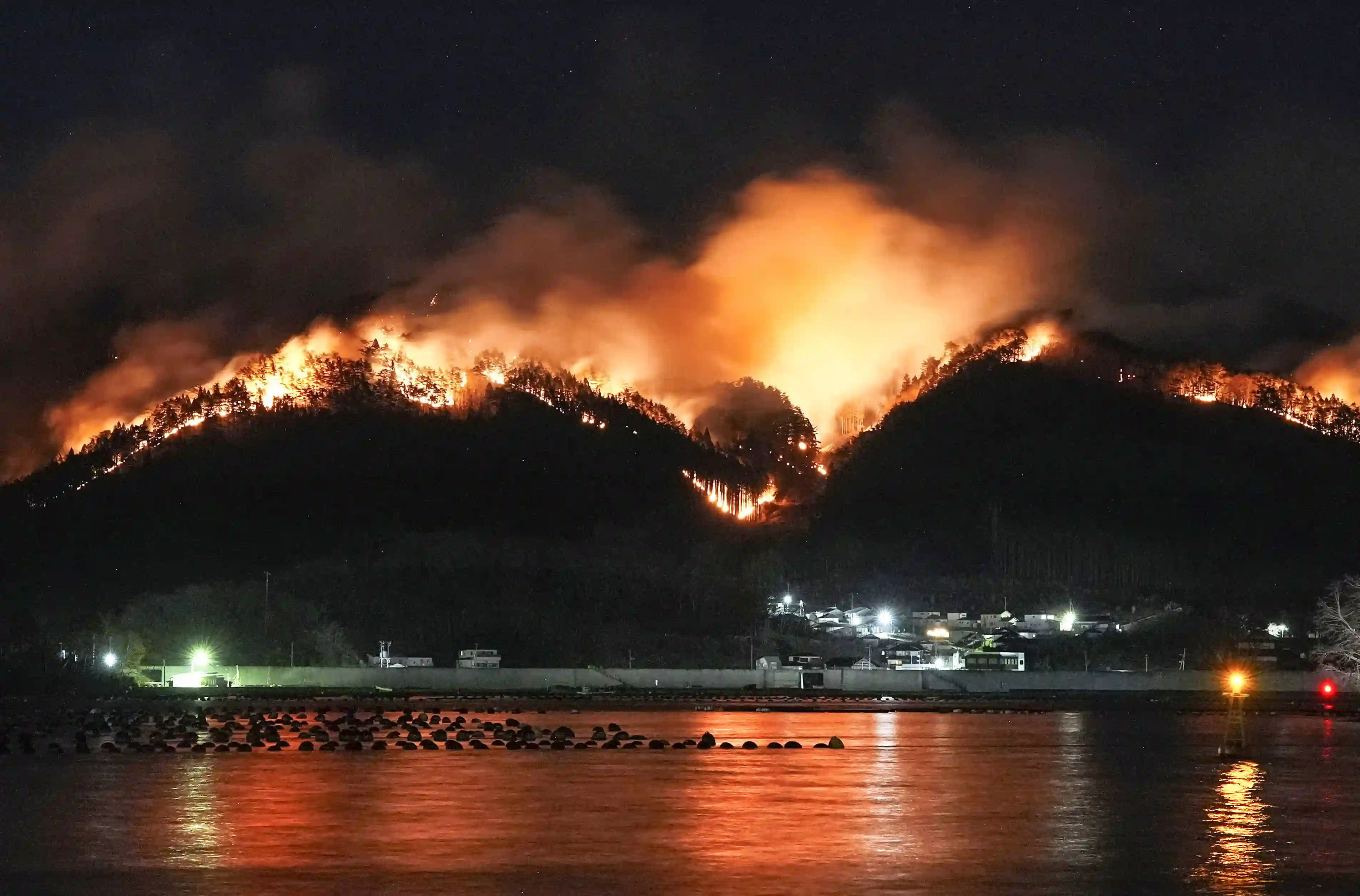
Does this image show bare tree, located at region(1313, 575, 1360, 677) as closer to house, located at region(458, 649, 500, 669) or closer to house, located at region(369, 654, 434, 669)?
house, located at region(458, 649, 500, 669)

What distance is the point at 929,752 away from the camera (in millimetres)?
57312

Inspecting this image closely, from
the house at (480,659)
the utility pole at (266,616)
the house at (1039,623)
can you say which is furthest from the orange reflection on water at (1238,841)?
the house at (1039,623)

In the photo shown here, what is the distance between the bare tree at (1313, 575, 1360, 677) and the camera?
93125 millimetres

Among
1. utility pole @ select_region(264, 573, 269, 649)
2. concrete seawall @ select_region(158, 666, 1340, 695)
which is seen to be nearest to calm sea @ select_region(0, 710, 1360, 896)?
concrete seawall @ select_region(158, 666, 1340, 695)

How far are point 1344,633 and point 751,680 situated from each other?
157ft

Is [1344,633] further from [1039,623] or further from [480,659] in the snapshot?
[1039,623]

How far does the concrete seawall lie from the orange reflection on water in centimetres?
7975

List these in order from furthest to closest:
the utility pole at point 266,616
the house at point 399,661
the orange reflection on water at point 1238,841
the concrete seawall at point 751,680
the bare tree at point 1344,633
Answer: the house at point 399,661 < the utility pole at point 266,616 < the concrete seawall at point 751,680 < the bare tree at point 1344,633 < the orange reflection on water at point 1238,841

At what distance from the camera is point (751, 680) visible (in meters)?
132

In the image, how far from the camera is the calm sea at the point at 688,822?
91.8 feet

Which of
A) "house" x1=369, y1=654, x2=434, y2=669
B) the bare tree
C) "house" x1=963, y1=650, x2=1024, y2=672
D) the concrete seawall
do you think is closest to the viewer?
the bare tree

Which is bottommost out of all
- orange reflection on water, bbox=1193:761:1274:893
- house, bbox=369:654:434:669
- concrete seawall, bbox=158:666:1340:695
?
orange reflection on water, bbox=1193:761:1274:893

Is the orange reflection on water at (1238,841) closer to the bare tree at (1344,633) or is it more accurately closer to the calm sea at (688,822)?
the calm sea at (688,822)

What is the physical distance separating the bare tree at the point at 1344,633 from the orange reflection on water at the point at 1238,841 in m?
49.0
